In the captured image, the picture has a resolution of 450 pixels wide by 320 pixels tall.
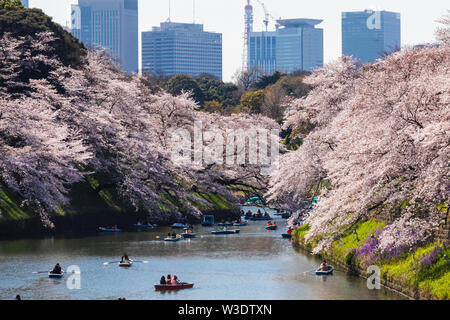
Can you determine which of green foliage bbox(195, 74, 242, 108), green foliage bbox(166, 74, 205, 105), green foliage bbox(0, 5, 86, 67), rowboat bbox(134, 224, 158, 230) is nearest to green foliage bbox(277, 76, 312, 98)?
green foliage bbox(195, 74, 242, 108)

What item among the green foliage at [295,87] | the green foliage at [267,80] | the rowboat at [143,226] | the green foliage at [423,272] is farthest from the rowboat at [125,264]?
the green foliage at [267,80]

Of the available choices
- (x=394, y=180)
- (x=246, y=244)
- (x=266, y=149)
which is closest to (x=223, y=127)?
(x=266, y=149)

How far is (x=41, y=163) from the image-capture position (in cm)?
5744

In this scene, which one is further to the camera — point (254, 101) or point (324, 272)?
point (254, 101)

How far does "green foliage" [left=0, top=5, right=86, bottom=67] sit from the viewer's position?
7169 cm

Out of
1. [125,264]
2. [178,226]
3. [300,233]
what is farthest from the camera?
[178,226]

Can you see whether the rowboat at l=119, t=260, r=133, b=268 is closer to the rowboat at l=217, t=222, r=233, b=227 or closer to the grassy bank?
the grassy bank

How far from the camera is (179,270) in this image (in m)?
43.6

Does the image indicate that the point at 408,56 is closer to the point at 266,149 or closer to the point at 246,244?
the point at 246,244

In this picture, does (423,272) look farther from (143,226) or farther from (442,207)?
(143,226)

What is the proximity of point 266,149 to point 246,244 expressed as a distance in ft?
96.8

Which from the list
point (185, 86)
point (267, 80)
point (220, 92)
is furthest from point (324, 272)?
point (267, 80)

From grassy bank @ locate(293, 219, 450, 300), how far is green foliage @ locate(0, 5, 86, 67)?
1531 inches

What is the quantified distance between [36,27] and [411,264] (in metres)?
47.6
